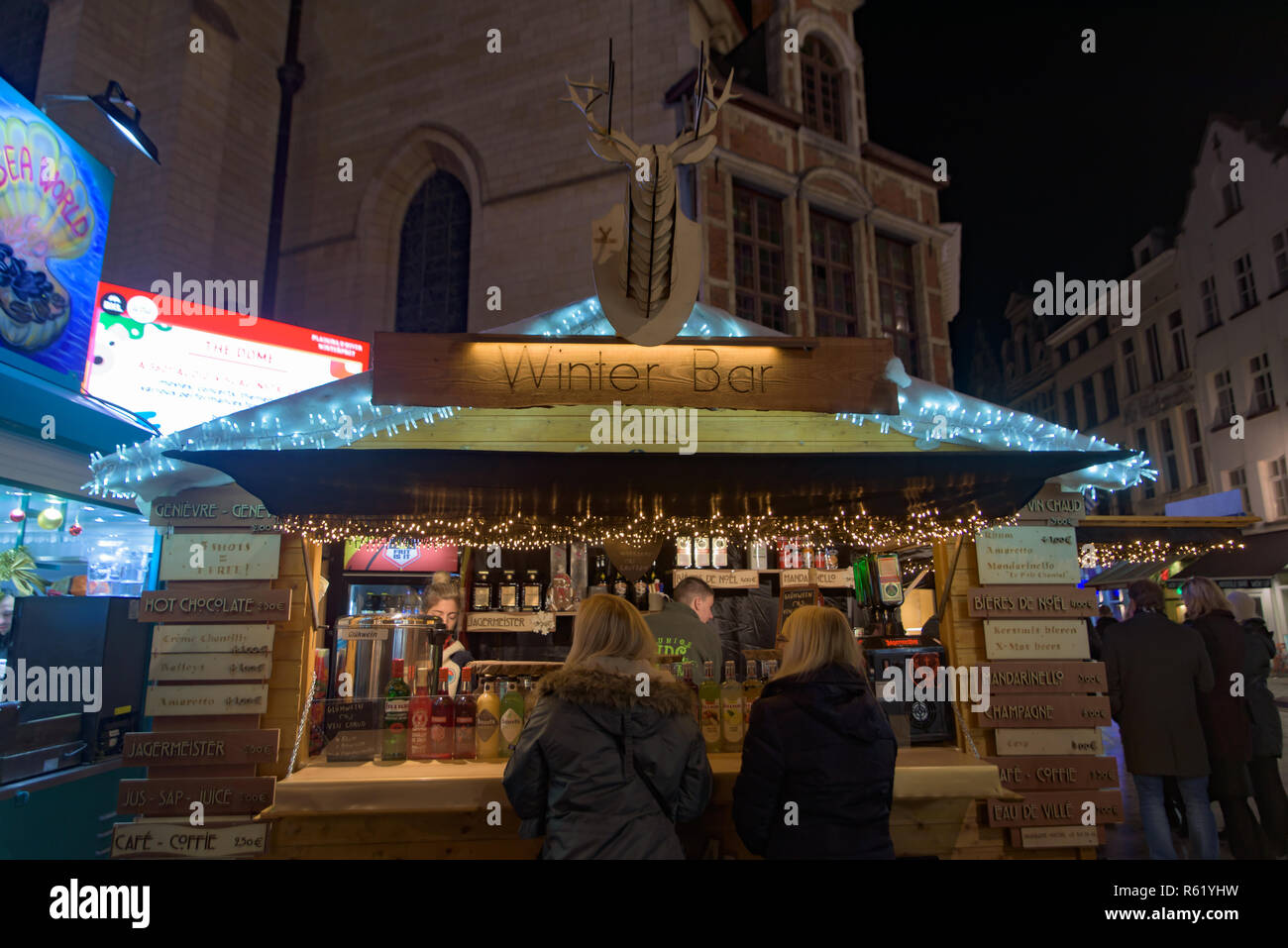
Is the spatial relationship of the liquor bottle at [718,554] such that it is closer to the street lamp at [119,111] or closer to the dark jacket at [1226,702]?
the dark jacket at [1226,702]

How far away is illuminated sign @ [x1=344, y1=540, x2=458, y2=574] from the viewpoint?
7840mm

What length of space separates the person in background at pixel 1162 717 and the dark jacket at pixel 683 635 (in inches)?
106

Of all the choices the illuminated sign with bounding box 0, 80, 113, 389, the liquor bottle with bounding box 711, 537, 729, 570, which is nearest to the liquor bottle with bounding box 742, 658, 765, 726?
the liquor bottle with bounding box 711, 537, 729, 570

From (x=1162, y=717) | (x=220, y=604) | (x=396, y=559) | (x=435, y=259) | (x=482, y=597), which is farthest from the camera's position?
(x=435, y=259)

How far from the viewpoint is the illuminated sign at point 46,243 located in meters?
7.98

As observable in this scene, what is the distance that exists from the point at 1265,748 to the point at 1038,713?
1.75m

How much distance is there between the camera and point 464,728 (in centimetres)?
428

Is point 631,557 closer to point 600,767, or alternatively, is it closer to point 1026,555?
point 1026,555

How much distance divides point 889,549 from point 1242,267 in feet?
71.3

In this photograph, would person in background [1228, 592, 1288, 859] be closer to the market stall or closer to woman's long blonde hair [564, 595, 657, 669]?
the market stall

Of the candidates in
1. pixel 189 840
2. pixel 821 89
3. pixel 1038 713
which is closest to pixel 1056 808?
pixel 1038 713
